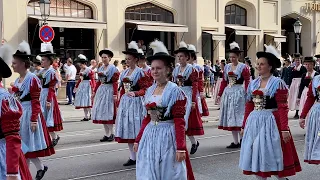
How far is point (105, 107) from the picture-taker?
1071 centimetres

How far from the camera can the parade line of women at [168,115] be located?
5.11m

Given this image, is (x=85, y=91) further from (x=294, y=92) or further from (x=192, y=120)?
(x=294, y=92)

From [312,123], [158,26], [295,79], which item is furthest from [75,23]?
[312,123]

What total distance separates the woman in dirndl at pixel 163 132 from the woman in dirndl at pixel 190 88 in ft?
13.2

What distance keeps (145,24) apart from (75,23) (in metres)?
4.14

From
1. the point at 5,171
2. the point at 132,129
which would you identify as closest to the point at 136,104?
the point at 132,129

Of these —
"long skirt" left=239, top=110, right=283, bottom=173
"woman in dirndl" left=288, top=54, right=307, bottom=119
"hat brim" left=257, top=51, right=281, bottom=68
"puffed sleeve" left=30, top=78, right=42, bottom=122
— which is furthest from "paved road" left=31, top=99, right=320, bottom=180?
"woman in dirndl" left=288, top=54, right=307, bottom=119

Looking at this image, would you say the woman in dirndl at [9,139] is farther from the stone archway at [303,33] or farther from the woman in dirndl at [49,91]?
the stone archway at [303,33]

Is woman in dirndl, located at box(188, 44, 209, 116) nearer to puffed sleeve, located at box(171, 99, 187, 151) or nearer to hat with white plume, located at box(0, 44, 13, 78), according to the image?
puffed sleeve, located at box(171, 99, 187, 151)

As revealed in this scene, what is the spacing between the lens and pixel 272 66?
6461 millimetres

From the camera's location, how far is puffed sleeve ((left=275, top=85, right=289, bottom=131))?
20.2ft

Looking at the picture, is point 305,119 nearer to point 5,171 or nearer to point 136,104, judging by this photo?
point 136,104

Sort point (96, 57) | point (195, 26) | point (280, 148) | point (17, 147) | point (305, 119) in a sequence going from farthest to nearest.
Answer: point (195, 26), point (96, 57), point (305, 119), point (280, 148), point (17, 147)

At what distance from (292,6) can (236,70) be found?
25965 mm
